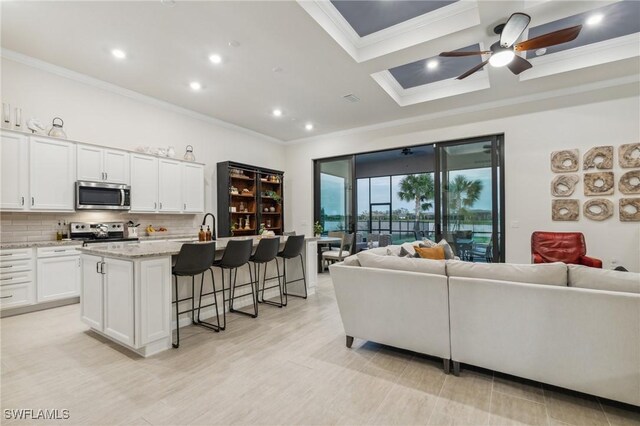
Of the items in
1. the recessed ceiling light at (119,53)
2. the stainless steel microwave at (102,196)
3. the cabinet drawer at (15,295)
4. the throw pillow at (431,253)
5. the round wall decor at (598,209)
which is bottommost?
the cabinet drawer at (15,295)

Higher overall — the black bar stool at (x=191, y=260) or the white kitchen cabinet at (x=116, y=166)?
the white kitchen cabinet at (x=116, y=166)

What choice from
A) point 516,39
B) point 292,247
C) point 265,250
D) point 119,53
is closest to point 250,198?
point 292,247

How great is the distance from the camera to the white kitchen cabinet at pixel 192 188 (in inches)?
224

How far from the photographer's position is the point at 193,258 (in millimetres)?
2953

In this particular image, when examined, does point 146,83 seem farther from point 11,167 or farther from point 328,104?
point 328,104

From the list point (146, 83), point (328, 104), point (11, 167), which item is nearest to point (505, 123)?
point (328, 104)

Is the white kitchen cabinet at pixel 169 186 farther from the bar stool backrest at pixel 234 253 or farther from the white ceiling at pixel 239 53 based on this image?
the bar stool backrest at pixel 234 253

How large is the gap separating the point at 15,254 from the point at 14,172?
1.01 m

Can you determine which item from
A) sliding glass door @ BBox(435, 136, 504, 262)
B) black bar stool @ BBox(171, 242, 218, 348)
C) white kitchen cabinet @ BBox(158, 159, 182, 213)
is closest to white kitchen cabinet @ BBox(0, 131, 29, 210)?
white kitchen cabinet @ BBox(158, 159, 182, 213)

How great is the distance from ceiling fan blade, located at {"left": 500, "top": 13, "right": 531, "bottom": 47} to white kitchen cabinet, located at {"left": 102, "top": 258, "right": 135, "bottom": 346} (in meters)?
4.06

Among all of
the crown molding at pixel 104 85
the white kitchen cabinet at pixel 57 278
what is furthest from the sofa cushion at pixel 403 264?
the crown molding at pixel 104 85

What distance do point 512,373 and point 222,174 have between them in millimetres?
5788

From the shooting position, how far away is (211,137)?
6.49m

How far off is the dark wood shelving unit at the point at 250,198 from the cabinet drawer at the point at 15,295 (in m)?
3.05
